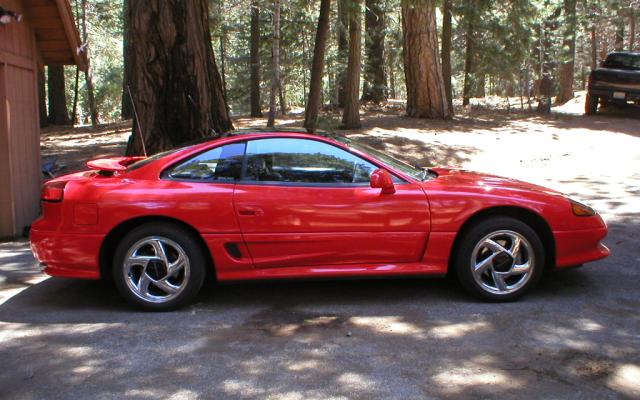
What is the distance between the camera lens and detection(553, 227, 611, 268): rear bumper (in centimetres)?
523

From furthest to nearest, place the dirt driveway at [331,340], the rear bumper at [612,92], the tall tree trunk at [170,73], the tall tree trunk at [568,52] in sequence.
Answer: the tall tree trunk at [568,52], the rear bumper at [612,92], the tall tree trunk at [170,73], the dirt driveway at [331,340]

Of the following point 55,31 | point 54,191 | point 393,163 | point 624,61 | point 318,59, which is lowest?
point 54,191

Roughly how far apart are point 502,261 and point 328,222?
1.46 meters

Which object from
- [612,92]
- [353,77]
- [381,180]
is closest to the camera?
[381,180]

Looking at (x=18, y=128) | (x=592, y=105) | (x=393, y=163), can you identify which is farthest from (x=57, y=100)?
(x=393, y=163)

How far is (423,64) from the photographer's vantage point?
1736 centimetres

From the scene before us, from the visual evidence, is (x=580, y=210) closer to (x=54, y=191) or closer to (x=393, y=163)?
(x=393, y=163)

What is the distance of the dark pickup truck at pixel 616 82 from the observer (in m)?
18.5

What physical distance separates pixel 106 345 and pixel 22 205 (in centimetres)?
495

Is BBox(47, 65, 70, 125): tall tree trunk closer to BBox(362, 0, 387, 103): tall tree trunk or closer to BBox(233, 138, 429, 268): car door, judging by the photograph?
BBox(362, 0, 387, 103): tall tree trunk

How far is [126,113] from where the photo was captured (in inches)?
958

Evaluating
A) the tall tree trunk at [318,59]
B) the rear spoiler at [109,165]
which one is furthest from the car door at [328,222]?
the tall tree trunk at [318,59]

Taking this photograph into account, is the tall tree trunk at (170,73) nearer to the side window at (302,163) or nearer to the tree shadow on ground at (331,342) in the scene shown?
the tree shadow on ground at (331,342)

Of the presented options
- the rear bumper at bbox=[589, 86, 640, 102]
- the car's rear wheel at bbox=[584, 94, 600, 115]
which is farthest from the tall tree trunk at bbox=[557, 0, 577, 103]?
the rear bumper at bbox=[589, 86, 640, 102]
